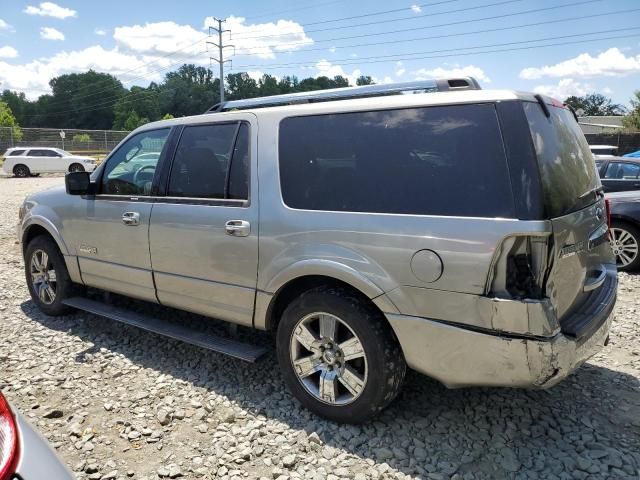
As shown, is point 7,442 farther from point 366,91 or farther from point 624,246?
point 624,246

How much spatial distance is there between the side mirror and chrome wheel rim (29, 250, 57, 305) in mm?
967

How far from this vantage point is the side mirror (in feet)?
14.1

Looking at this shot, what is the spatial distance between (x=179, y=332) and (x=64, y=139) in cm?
3952

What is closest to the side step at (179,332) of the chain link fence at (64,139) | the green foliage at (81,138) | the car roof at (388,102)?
the car roof at (388,102)

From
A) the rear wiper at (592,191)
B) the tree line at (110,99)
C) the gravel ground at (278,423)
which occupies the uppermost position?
the tree line at (110,99)

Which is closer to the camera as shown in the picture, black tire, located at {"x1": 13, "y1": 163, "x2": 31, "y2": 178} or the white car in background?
the white car in background

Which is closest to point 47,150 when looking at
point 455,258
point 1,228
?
point 1,228

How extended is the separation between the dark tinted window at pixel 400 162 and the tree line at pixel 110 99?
298ft

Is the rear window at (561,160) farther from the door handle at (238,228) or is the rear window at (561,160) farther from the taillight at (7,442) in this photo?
the taillight at (7,442)

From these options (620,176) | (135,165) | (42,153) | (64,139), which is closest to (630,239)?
(620,176)

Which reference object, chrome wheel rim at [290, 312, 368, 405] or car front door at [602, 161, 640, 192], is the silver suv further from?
car front door at [602, 161, 640, 192]

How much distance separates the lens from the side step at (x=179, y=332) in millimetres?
3411

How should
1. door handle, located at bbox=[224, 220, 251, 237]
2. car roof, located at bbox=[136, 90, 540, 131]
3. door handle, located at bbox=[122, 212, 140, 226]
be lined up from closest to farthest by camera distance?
car roof, located at bbox=[136, 90, 540, 131] → door handle, located at bbox=[224, 220, 251, 237] → door handle, located at bbox=[122, 212, 140, 226]

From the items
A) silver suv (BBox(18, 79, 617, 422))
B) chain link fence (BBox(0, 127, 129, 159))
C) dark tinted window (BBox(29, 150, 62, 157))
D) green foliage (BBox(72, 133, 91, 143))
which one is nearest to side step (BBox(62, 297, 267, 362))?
silver suv (BBox(18, 79, 617, 422))
